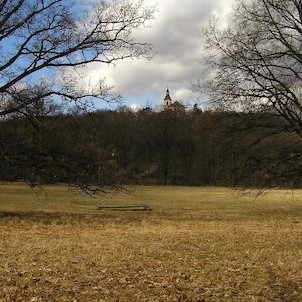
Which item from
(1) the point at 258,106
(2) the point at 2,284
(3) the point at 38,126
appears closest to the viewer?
(2) the point at 2,284

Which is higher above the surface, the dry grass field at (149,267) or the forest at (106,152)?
the forest at (106,152)

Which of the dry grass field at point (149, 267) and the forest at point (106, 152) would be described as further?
the forest at point (106, 152)

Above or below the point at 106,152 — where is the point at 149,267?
below

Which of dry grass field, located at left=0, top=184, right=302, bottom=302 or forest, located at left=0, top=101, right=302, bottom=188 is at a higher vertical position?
forest, located at left=0, top=101, right=302, bottom=188

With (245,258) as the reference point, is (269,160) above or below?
above

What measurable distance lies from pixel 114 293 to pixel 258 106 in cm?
1575

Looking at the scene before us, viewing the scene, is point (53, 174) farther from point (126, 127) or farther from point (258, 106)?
point (126, 127)

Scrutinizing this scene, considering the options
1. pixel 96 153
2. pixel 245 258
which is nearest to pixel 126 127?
pixel 96 153

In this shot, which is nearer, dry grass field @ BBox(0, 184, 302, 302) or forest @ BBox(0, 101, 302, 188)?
dry grass field @ BBox(0, 184, 302, 302)

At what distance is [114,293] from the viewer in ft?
22.1

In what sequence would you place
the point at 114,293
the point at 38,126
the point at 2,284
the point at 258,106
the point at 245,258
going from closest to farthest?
1. the point at 114,293
2. the point at 2,284
3. the point at 245,258
4. the point at 258,106
5. the point at 38,126

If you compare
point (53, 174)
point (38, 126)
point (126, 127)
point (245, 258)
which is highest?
point (126, 127)

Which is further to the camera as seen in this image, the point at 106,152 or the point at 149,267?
the point at 106,152

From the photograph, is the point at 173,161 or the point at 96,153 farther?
the point at 173,161
